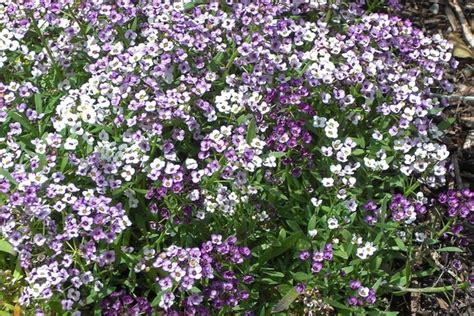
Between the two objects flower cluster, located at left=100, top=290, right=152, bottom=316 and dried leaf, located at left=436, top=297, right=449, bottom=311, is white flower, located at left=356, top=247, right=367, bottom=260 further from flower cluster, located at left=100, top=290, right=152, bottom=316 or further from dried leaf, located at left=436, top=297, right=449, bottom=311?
flower cluster, located at left=100, top=290, right=152, bottom=316

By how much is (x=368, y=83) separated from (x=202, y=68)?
1.15m

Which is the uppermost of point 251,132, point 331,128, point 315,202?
point 251,132

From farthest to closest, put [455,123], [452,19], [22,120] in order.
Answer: [452,19], [455,123], [22,120]

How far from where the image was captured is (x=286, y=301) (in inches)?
185

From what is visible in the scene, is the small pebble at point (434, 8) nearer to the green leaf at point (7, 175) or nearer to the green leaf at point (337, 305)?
the green leaf at point (337, 305)

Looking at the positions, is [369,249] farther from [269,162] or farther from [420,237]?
[269,162]

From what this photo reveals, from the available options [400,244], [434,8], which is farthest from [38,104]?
[434,8]

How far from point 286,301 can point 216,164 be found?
0.94 metres

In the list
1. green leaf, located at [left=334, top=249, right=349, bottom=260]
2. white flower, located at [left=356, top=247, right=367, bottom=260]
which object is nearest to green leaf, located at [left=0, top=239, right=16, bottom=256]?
green leaf, located at [left=334, top=249, right=349, bottom=260]

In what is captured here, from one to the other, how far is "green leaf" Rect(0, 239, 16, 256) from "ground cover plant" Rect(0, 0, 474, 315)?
0.02 meters

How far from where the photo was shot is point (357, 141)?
17.3ft

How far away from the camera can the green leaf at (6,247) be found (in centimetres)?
459

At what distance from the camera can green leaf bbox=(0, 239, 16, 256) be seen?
459 cm

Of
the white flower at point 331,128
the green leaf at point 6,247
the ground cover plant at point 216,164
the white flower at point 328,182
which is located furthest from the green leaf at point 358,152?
the green leaf at point 6,247
